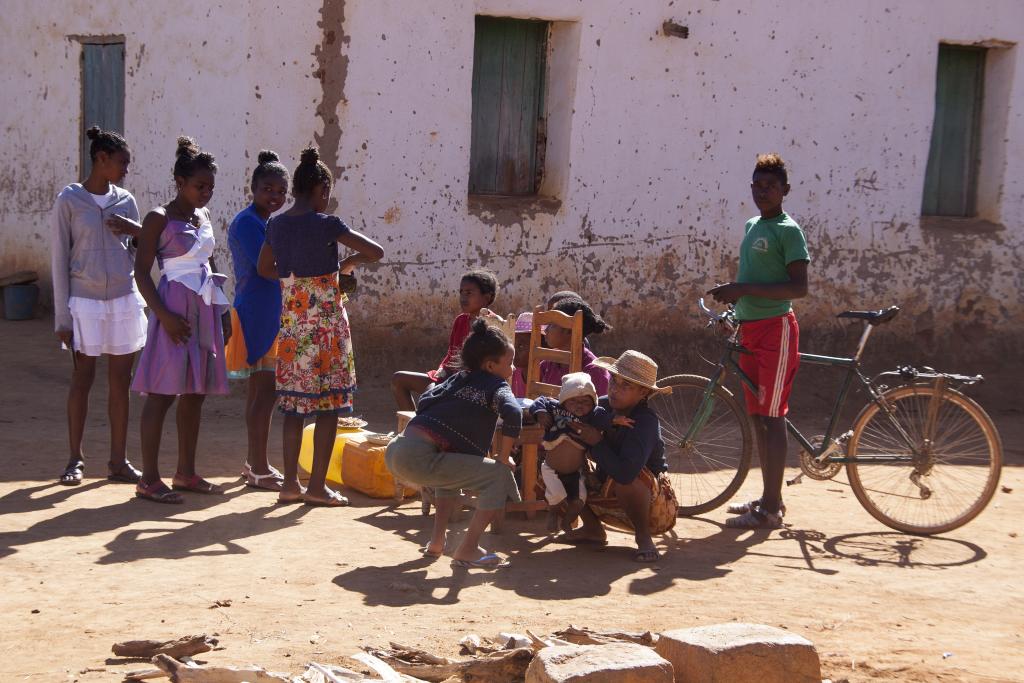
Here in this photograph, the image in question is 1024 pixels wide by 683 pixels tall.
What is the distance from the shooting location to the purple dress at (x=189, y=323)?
575 cm

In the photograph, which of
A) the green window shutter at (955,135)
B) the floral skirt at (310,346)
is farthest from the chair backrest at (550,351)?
the green window shutter at (955,135)

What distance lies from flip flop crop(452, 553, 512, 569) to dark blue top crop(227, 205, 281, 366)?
175 cm

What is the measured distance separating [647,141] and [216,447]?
440 centimetres

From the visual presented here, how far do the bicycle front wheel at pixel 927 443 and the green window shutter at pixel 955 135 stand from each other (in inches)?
205

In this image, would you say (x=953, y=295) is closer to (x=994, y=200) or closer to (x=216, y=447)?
(x=994, y=200)

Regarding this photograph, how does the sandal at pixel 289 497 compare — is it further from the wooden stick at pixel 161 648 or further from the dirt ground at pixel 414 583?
the wooden stick at pixel 161 648

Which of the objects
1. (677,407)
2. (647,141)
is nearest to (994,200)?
(647,141)

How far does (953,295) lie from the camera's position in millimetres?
10359

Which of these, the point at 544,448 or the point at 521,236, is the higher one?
the point at 521,236

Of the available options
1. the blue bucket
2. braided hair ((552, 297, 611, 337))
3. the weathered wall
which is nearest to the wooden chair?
braided hair ((552, 297, 611, 337))

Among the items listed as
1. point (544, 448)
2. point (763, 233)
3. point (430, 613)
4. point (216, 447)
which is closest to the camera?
point (430, 613)

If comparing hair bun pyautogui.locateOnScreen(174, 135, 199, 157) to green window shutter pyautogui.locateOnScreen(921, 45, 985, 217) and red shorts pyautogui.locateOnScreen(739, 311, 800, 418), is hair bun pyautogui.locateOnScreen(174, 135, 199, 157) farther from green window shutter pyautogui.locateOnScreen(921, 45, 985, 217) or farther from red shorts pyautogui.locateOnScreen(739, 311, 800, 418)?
green window shutter pyautogui.locateOnScreen(921, 45, 985, 217)

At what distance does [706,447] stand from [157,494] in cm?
282

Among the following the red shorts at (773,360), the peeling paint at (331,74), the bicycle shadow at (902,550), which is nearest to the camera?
the bicycle shadow at (902,550)
